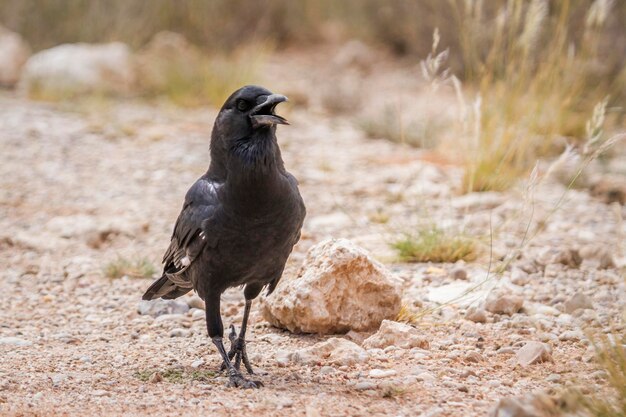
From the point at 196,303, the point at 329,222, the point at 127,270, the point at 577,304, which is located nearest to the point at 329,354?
the point at 196,303

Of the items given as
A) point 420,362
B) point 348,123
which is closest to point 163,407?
point 420,362

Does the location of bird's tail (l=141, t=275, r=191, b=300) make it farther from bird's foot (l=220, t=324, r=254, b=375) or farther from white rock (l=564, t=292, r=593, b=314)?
white rock (l=564, t=292, r=593, b=314)

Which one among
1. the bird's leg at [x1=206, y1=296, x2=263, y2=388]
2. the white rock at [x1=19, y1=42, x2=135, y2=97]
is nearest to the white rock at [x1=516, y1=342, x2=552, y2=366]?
the bird's leg at [x1=206, y1=296, x2=263, y2=388]

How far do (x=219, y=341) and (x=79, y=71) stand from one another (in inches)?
273

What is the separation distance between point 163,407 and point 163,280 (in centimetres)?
98

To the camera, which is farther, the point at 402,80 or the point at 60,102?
the point at 402,80

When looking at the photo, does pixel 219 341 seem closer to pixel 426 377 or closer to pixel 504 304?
pixel 426 377

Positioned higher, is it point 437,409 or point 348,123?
point 437,409

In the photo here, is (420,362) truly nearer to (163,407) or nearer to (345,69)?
(163,407)

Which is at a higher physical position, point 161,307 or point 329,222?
point 161,307

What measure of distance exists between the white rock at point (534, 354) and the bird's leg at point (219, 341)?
1.04m

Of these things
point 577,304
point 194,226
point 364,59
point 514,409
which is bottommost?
point 364,59

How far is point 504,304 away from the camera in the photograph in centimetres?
434

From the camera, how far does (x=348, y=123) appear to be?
30.8 feet
